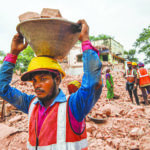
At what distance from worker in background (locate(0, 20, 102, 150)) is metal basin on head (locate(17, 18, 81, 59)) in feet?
0.32

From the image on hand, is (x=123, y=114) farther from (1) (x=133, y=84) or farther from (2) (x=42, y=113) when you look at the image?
(2) (x=42, y=113)

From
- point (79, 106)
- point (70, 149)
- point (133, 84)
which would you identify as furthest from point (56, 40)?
point (133, 84)

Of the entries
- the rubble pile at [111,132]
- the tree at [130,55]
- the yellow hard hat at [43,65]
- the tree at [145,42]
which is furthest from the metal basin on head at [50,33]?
the tree at [130,55]

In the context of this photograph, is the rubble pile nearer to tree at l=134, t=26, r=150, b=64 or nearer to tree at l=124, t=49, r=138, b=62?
tree at l=134, t=26, r=150, b=64

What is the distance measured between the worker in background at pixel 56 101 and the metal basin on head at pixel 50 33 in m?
0.10

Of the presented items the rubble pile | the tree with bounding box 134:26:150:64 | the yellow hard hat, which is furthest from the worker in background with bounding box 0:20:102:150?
the tree with bounding box 134:26:150:64

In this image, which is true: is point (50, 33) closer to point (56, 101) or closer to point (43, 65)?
point (43, 65)

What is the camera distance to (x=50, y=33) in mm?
1172

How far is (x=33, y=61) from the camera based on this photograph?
4.55 feet

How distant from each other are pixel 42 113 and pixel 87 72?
26.6 inches

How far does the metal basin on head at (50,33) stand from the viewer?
111 centimetres

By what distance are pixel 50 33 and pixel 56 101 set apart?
0.65 m

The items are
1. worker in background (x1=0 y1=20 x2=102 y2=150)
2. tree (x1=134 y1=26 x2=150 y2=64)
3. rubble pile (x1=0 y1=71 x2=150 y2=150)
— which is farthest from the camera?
tree (x1=134 y1=26 x2=150 y2=64)

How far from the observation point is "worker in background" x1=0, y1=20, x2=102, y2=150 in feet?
3.56
